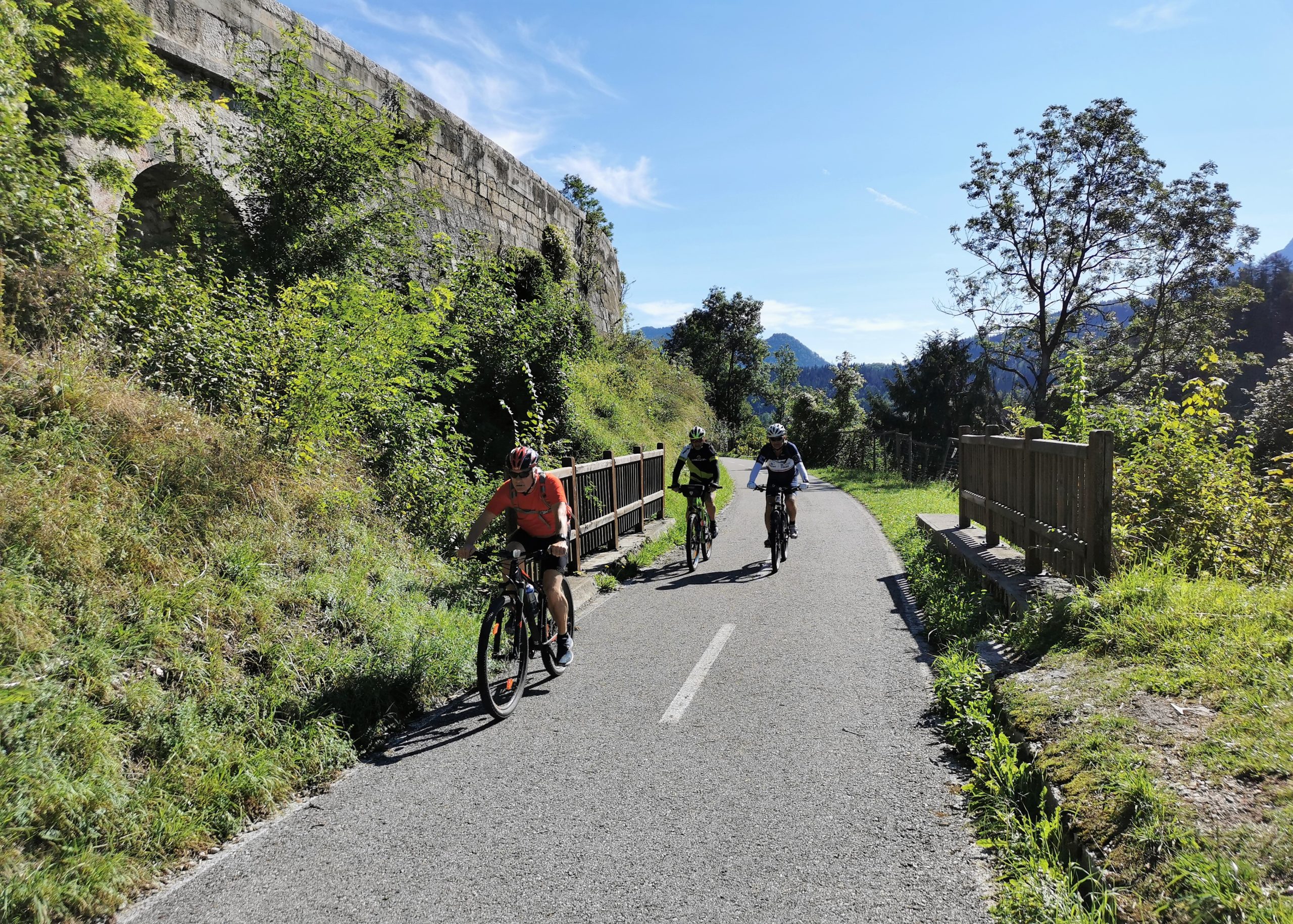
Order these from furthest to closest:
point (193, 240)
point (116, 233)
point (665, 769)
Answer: point (193, 240) → point (116, 233) → point (665, 769)

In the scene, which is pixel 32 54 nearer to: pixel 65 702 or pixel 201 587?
pixel 201 587

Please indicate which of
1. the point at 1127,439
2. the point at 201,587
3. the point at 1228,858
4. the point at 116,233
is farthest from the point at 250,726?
the point at 1127,439

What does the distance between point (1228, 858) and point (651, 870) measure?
2160 millimetres

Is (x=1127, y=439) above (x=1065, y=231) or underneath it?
underneath

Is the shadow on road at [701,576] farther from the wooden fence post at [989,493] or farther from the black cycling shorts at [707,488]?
the wooden fence post at [989,493]

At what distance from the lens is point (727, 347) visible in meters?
72.6

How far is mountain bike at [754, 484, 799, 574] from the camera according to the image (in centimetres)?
1036

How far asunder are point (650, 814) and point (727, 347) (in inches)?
2771

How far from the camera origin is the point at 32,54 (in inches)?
257

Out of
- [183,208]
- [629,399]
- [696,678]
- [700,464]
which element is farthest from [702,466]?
[629,399]

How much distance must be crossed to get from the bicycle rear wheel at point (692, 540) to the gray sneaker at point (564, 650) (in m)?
4.37

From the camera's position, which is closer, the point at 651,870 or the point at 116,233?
the point at 651,870

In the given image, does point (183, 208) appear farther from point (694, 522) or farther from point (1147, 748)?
point (1147, 748)

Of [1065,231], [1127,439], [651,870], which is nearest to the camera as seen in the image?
[651,870]
